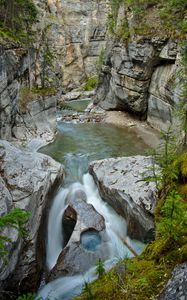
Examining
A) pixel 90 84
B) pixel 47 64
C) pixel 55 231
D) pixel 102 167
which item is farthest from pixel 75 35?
pixel 55 231

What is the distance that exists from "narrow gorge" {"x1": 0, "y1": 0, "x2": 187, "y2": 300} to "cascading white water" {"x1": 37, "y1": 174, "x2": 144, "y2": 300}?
5cm

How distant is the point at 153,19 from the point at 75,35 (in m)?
30.4

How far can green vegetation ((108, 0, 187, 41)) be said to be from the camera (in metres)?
24.4

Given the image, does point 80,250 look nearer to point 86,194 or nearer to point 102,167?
point 86,194

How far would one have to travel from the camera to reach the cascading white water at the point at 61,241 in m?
10.5

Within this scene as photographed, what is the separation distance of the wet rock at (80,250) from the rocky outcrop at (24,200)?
2.84ft

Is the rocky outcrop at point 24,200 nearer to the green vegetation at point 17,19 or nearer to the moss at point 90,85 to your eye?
the green vegetation at point 17,19

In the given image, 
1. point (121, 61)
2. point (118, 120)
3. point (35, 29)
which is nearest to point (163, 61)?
point (121, 61)

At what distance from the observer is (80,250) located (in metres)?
11.9

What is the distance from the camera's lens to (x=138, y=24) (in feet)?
93.2

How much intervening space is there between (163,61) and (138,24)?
5.04 metres

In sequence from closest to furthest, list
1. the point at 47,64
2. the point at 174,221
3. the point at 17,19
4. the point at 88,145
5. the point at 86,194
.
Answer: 1. the point at 174,221
2. the point at 86,194
3. the point at 88,145
4. the point at 17,19
5. the point at 47,64

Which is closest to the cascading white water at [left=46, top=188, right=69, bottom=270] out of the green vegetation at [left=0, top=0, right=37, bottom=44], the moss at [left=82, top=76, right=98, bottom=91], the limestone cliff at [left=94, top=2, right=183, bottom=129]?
the limestone cliff at [left=94, top=2, right=183, bottom=129]

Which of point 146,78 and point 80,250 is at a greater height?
point 146,78
